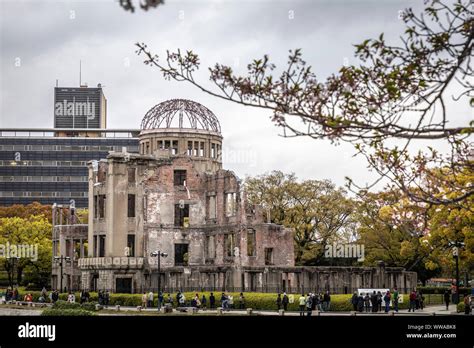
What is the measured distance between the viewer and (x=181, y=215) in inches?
3012

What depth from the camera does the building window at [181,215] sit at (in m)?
76.1

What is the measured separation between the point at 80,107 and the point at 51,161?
17456 millimetres

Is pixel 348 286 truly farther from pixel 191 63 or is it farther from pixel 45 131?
pixel 45 131

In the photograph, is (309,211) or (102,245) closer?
(102,245)

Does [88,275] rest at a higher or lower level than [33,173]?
lower

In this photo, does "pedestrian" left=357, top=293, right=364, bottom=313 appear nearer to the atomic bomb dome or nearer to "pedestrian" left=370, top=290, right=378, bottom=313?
"pedestrian" left=370, top=290, right=378, bottom=313

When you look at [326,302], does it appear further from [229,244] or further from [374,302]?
[229,244]

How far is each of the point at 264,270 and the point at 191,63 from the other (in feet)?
171

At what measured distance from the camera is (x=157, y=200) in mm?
75438

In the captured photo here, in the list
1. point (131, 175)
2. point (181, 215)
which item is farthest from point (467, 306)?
point (131, 175)

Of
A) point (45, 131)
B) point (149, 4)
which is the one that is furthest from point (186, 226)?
point (45, 131)

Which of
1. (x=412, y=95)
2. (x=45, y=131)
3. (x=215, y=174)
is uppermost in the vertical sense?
(x=45, y=131)

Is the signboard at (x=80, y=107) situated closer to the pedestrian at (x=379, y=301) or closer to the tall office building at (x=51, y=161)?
the tall office building at (x=51, y=161)
